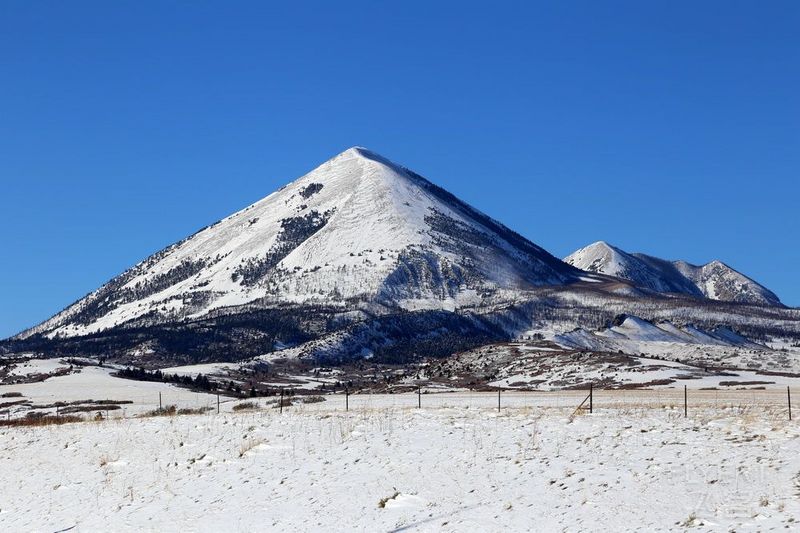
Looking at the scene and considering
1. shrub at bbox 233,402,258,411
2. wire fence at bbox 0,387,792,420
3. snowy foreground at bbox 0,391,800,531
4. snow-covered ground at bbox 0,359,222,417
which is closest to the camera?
snowy foreground at bbox 0,391,800,531

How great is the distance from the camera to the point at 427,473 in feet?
112

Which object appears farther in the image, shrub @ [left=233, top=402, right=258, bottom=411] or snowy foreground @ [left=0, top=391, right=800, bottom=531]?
shrub @ [left=233, top=402, right=258, bottom=411]

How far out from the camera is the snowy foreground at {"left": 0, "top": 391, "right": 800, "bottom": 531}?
1105 inches

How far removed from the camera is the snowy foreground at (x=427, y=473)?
2806 centimetres

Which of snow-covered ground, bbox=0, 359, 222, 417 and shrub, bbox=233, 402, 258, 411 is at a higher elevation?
shrub, bbox=233, 402, 258, 411

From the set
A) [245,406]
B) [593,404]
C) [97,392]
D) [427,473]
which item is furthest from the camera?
[97,392]

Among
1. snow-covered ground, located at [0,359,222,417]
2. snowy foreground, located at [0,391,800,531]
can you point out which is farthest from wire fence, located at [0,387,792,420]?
snow-covered ground, located at [0,359,222,417]

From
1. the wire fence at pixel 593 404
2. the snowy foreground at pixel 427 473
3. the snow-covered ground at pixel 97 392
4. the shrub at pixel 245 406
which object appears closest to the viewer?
the snowy foreground at pixel 427 473

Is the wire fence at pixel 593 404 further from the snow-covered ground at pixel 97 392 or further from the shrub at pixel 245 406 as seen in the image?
the snow-covered ground at pixel 97 392

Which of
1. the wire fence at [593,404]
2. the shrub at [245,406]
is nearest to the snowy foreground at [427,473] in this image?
the wire fence at [593,404]

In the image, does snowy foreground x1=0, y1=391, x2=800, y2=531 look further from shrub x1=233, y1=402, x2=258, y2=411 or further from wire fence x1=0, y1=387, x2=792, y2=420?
shrub x1=233, y1=402, x2=258, y2=411

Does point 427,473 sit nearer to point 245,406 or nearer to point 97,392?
point 245,406

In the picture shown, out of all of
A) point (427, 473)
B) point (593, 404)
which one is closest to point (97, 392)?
point (593, 404)

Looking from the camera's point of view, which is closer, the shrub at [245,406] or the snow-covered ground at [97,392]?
the shrub at [245,406]
